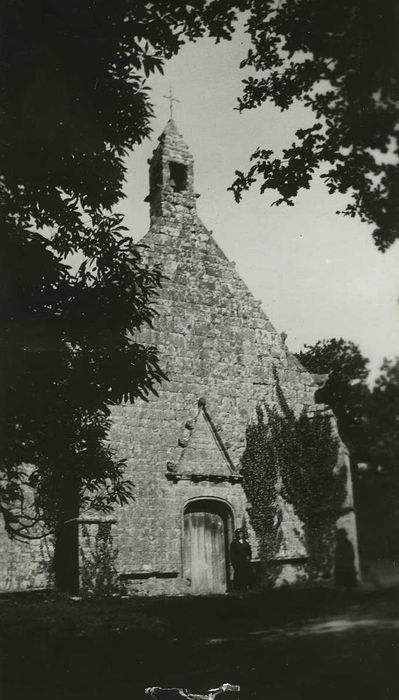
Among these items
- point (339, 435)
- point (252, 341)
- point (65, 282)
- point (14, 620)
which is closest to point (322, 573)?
point (339, 435)

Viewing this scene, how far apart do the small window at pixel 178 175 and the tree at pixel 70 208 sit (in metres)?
9.98

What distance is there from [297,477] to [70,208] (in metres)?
10.5

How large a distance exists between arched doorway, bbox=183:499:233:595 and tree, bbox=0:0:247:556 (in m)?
7.10

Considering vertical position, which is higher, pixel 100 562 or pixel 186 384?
pixel 186 384

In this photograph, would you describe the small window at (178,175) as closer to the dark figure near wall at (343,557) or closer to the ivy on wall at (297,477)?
the ivy on wall at (297,477)

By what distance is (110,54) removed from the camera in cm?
810

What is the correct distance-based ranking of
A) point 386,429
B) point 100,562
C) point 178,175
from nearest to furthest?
point 386,429 → point 100,562 → point 178,175

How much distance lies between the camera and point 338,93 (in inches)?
291

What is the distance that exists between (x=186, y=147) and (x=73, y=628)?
14.0m

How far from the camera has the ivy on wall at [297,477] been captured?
16406mm

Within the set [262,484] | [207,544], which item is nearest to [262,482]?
[262,484]

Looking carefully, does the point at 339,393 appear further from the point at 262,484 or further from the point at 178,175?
the point at 178,175

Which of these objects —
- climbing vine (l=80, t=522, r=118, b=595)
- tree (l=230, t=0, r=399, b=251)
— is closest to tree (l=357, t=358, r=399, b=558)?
tree (l=230, t=0, r=399, b=251)

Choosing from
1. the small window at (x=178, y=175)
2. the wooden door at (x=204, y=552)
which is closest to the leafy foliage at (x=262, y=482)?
the wooden door at (x=204, y=552)
